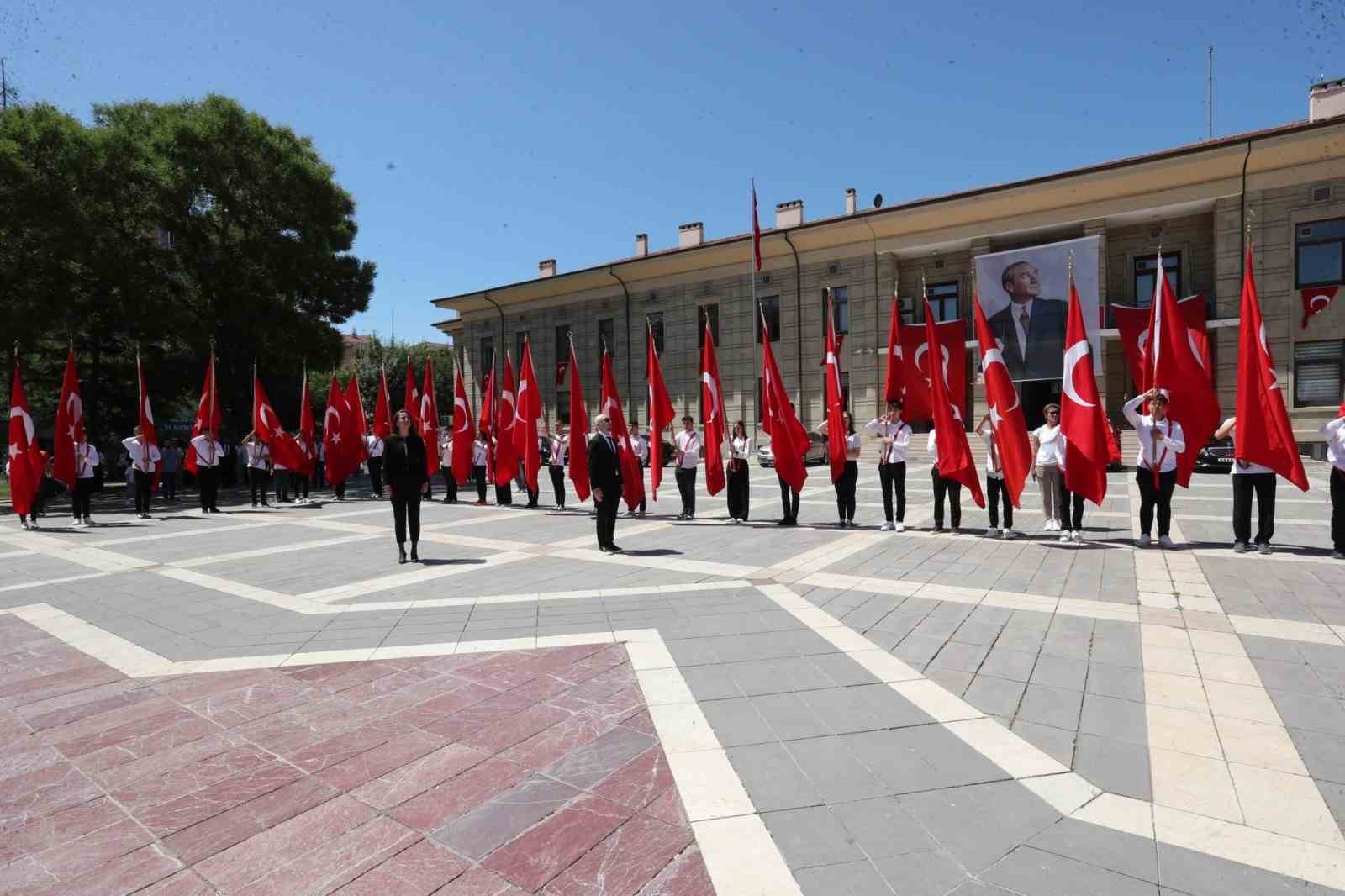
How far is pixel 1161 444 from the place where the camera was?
867cm

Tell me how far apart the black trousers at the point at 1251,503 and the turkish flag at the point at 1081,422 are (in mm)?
1359

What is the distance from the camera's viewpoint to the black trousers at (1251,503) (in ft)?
27.0

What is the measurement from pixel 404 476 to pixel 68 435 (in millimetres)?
9879

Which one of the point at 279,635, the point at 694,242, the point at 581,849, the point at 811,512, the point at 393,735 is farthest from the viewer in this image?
the point at 694,242

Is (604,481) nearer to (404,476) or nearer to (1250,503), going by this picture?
(404,476)

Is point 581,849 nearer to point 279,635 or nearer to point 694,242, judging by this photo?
point 279,635

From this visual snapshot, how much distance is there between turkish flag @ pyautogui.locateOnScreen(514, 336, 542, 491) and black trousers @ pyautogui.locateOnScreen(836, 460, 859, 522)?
598 centimetres

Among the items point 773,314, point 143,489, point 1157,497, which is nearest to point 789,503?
point 1157,497

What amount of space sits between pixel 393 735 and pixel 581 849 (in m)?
1.52

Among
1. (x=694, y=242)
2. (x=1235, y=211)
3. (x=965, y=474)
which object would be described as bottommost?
(x=965, y=474)

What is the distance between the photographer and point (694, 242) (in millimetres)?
39125

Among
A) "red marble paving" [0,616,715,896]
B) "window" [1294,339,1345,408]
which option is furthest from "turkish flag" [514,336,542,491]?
"window" [1294,339,1345,408]

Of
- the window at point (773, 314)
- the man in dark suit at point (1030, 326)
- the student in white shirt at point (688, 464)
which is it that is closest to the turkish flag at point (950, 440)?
the student in white shirt at point (688, 464)

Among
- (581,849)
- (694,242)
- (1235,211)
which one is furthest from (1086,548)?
(694,242)
